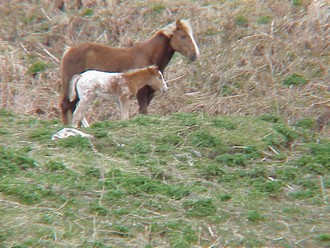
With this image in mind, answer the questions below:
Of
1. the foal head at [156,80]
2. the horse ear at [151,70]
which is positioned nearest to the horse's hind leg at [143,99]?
the foal head at [156,80]

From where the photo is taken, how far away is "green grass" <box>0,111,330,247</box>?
26.0 ft

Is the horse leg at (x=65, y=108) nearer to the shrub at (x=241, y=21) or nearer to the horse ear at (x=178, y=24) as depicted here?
the horse ear at (x=178, y=24)

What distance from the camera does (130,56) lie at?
1341 centimetres

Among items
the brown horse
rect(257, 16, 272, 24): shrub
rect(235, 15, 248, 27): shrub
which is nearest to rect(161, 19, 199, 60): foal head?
the brown horse

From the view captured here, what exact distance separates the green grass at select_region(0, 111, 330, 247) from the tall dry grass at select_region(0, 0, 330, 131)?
3.43 meters

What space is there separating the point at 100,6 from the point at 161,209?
10233mm

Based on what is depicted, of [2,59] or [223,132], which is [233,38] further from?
[223,132]

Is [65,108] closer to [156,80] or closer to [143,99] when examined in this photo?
[143,99]

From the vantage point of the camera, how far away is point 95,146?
995cm

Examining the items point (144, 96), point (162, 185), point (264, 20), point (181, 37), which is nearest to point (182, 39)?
point (181, 37)

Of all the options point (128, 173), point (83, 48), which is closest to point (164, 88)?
point (83, 48)

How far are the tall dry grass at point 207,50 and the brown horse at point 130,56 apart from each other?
1403mm

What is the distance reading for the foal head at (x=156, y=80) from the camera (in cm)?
1274

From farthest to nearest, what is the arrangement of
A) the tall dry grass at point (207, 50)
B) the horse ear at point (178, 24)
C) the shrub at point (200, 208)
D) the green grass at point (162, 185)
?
the tall dry grass at point (207, 50) < the horse ear at point (178, 24) < the shrub at point (200, 208) < the green grass at point (162, 185)
